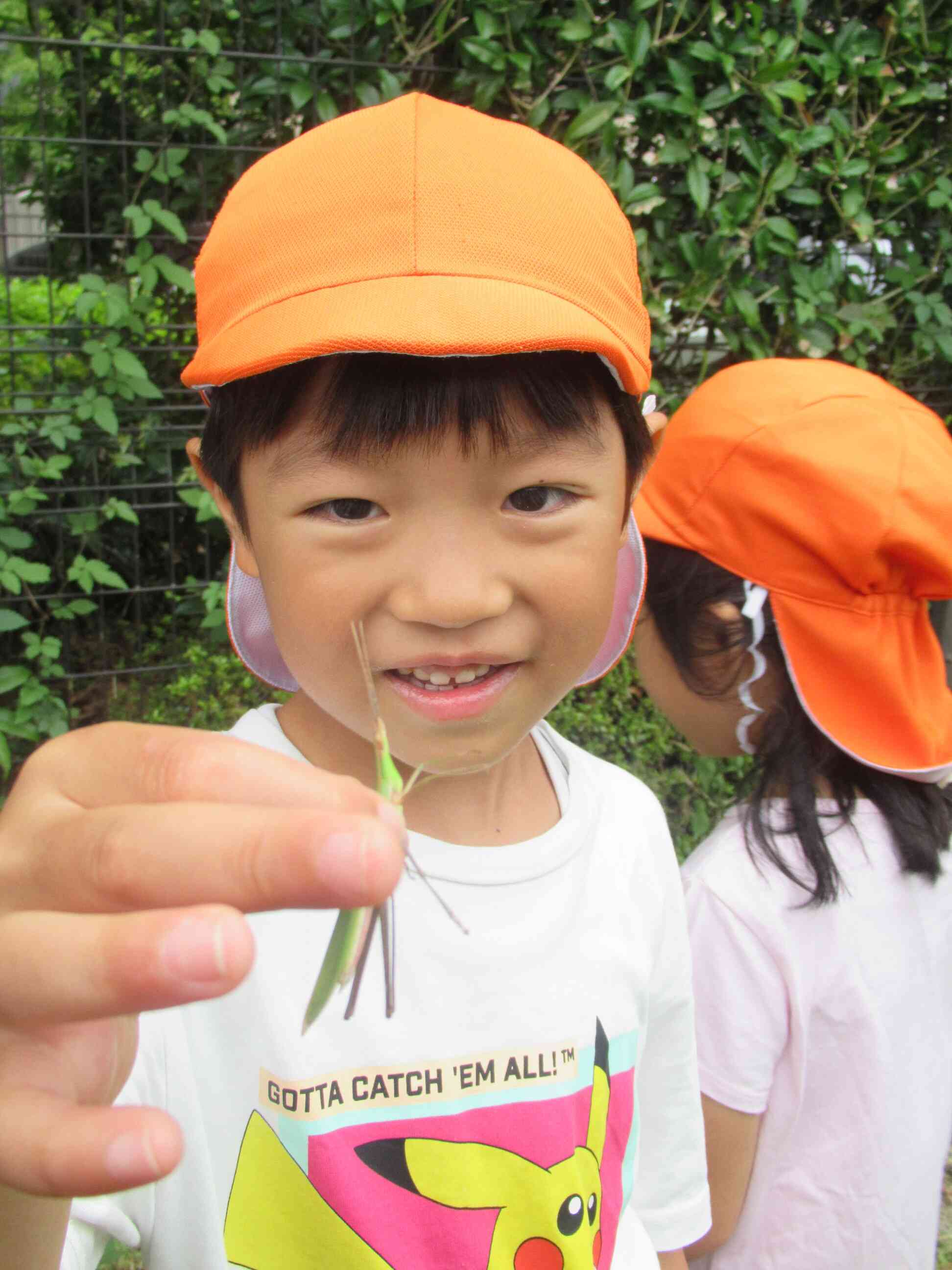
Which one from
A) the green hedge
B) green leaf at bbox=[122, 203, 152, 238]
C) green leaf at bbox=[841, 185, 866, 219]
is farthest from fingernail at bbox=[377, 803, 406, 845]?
green leaf at bbox=[841, 185, 866, 219]

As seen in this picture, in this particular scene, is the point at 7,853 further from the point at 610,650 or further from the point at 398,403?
the point at 610,650

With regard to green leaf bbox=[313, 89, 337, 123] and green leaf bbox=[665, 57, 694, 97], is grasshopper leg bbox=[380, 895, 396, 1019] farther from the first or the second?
green leaf bbox=[665, 57, 694, 97]

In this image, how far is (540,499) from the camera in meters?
1.08

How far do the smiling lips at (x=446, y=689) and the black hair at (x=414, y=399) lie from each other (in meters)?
0.23

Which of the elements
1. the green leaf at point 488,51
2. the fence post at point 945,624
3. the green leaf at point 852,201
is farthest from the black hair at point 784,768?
the fence post at point 945,624

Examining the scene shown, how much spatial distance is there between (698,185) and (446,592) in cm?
299

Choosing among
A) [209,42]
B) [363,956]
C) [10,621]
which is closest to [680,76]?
[209,42]

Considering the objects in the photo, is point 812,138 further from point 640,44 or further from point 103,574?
point 103,574

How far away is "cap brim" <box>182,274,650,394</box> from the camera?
0.95 meters

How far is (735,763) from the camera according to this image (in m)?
3.79

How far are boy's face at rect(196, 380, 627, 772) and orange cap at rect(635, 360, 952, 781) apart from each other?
71cm

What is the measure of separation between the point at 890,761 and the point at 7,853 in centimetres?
149

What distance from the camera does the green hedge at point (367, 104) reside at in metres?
3.17

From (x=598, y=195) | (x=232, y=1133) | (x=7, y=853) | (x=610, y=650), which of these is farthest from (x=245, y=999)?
(x=598, y=195)
